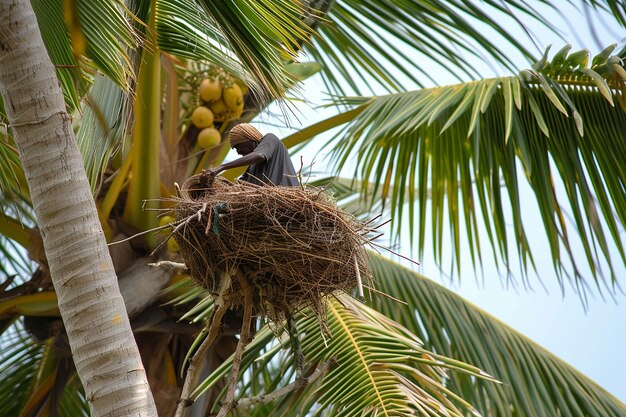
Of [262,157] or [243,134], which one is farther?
[243,134]

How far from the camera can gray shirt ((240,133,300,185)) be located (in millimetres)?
3854

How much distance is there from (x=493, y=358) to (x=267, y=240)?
2832 millimetres

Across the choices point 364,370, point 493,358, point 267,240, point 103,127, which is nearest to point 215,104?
point 103,127

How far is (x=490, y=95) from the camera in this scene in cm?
536

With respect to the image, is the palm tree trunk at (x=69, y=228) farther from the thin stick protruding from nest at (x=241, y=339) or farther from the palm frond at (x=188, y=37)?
the palm frond at (x=188, y=37)

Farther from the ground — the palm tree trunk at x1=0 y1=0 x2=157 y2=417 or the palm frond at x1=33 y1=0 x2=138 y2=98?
the palm frond at x1=33 y1=0 x2=138 y2=98

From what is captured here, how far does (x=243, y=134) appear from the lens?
3994 millimetres

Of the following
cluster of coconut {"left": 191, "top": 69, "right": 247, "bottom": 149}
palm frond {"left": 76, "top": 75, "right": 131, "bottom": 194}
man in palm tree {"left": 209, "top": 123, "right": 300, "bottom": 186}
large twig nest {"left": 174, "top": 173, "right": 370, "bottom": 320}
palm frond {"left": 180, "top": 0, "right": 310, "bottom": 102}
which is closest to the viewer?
large twig nest {"left": 174, "top": 173, "right": 370, "bottom": 320}

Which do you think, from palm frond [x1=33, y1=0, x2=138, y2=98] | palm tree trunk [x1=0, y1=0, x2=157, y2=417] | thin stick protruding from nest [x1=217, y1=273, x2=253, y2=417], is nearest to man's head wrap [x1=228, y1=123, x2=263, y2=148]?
palm frond [x1=33, y1=0, x2=138, y2=98]

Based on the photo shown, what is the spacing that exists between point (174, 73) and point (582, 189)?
7.71 feet

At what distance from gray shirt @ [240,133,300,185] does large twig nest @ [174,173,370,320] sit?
21 cm

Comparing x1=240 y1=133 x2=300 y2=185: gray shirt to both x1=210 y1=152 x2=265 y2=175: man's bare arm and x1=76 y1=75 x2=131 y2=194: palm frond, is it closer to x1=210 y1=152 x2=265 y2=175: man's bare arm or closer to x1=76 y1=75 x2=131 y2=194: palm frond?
x1=210 y1=152 x2=265 y2=175: man's bare arm

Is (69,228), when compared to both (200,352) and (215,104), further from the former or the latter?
(215,104)

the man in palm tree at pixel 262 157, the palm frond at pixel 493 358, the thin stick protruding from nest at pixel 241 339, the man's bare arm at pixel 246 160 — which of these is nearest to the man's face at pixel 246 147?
the man in palm tree at pixel 262 157
